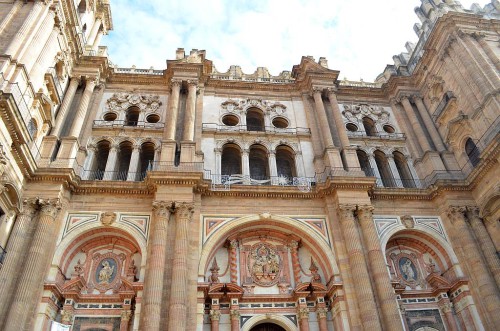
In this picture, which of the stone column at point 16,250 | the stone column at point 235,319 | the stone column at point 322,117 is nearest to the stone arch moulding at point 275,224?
the stone column at point 235,319

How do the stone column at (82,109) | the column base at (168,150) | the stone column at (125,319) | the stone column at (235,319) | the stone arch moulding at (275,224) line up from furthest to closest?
the stone column at (82,109) → the column base at (168,150) → the stone arch moulding at (275,224) → the stone column at (235,319) → the stone column at (125,319)

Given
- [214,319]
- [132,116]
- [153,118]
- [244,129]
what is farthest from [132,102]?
[214,319]

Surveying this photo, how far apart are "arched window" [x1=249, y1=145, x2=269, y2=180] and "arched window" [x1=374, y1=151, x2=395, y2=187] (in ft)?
19.3

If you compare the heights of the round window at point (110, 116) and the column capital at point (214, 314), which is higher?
the round window at point (110, 116)

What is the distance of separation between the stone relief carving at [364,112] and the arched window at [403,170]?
2.53 m

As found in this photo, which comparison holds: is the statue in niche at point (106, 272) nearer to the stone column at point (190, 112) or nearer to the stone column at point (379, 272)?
the stone column at point (190, 112)

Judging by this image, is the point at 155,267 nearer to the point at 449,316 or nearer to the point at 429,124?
the point at 449,316

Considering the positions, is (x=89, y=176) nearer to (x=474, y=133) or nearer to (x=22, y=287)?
(x=22, y=287)

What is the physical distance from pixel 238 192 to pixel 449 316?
9.69 meters

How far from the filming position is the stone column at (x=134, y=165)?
61.5ft

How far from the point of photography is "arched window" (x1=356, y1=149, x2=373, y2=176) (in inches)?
821

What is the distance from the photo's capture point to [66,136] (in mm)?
18578

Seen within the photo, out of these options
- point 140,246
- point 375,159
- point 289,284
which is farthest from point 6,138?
point 375,159

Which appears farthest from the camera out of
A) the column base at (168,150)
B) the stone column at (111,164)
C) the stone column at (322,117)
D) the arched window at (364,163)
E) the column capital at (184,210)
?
the arched window at (364,163)
